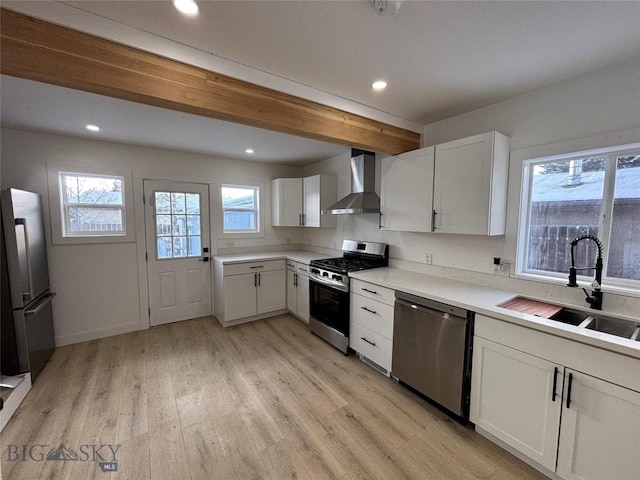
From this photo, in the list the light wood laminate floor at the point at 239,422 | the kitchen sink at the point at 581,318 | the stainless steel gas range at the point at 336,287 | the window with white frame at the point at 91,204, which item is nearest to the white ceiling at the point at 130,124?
the window with white frame at the point at 91,204

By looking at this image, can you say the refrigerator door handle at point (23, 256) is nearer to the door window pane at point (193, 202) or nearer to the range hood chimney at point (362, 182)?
the door window pane at point (193, 202)

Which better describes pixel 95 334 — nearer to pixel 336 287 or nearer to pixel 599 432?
pixel 336 287

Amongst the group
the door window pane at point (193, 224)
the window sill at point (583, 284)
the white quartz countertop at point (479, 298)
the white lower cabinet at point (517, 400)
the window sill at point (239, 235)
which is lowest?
the white lower cabinet at point (517, 400)

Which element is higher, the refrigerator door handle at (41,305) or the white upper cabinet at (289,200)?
the white upper cabinet at (289,200)

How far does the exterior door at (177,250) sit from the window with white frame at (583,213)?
393 cm

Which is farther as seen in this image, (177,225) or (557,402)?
(177,225)

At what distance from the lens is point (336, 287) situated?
9.94ft

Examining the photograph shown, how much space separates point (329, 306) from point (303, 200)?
6.16 ft

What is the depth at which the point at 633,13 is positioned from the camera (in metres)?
1.30

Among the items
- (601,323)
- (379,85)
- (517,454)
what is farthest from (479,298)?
(379,85)

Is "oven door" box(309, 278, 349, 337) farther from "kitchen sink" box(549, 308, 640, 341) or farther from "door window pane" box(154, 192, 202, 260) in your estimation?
"door window pane" box(154, 192, 202, 260)

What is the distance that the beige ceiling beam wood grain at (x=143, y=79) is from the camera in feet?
4.08

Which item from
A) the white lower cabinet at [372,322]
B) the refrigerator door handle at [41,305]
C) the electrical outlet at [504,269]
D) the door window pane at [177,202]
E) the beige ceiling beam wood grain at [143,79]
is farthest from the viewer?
the door window pane at [177,202]

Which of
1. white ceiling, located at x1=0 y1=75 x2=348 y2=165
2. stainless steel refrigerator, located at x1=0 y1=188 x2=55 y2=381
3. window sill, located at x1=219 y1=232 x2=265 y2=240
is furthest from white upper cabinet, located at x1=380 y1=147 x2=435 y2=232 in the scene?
stainless steel refrigerator, located at x1=0 y1=188 x2=55 y2=381
